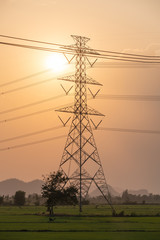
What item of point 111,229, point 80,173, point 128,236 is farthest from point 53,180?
point 128,236

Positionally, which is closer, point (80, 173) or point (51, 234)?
point (51, 234)

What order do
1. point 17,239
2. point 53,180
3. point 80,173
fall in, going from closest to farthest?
point 17,239, point 80,173, point 53,180

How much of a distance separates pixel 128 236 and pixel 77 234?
6.55 meters

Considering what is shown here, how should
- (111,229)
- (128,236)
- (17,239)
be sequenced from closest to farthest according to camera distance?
(17,239), (128,236), (111,229)

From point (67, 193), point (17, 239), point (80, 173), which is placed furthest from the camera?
point (67, 193)

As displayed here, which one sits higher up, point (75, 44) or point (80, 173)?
point (75, 44)

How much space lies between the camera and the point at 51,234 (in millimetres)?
52000

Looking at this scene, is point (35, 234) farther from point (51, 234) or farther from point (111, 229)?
point (111, 229)

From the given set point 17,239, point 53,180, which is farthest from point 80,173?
point 17,239

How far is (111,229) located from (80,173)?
27987 mm

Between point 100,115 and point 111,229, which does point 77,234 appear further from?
point 100,115

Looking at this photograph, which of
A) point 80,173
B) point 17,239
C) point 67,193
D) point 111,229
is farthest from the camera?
point 67,193

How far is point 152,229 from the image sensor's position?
5997 cm

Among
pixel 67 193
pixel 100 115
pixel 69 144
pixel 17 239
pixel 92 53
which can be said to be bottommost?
pixel 17 239
